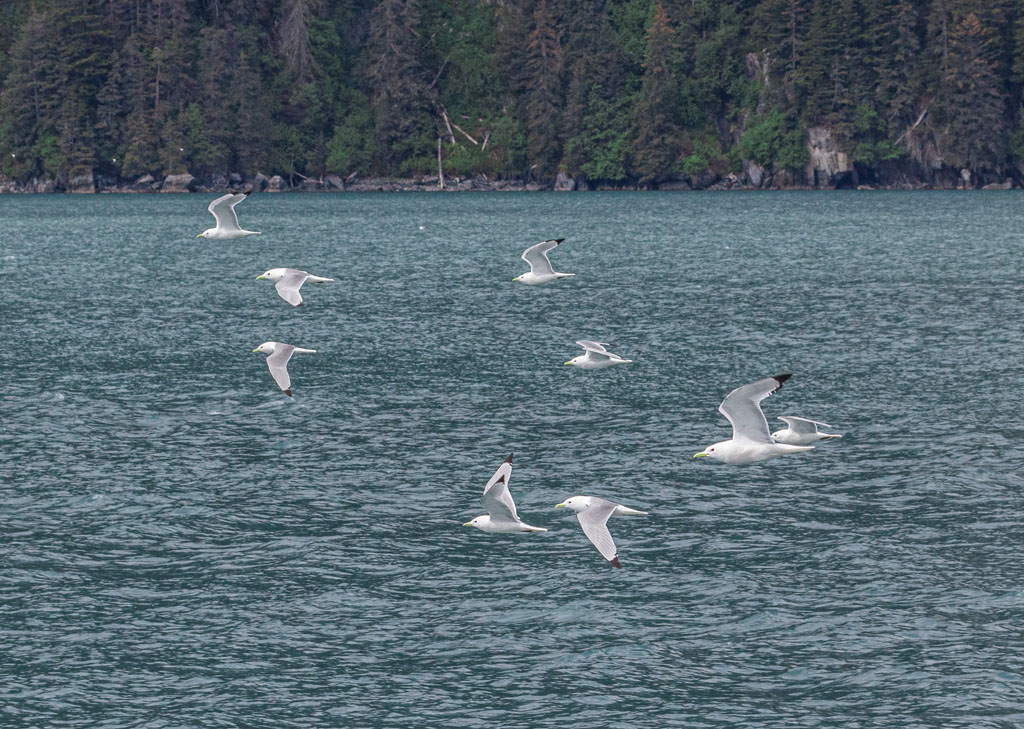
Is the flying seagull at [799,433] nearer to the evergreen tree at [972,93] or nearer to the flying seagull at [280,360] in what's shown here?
the flying seagull at [280,360]

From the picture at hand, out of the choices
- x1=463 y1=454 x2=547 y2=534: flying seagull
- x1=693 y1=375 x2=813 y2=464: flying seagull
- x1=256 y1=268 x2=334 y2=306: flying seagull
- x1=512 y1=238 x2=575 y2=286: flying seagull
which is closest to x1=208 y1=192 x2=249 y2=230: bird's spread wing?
x1=256 y1=268 x2=334 y2=306: flying seagull

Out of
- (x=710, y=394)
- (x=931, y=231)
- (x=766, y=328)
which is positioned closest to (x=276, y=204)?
(x=931, y=231)

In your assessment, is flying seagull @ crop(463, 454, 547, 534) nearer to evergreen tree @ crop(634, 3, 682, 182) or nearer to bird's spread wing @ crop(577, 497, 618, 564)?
bird's spread wing @ crop(577, 497, 618, 564)

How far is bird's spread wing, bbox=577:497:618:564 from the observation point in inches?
895

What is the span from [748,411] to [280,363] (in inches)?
562

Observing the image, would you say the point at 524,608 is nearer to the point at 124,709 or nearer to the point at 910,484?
the point at 124,709

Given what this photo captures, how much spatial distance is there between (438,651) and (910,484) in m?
15.9

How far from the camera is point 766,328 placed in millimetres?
63875

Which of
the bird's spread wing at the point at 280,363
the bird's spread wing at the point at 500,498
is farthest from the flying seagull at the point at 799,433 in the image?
the bird's spread wing at the point at 280,363

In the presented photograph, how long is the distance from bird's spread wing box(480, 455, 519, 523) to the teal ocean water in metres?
1.95

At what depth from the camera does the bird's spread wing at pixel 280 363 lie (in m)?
34.4

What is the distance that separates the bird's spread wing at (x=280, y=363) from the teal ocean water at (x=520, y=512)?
3.35m

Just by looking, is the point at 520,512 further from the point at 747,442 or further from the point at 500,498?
the point at 500,498

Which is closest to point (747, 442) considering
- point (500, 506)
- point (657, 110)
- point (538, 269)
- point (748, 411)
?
point (748, 411)
